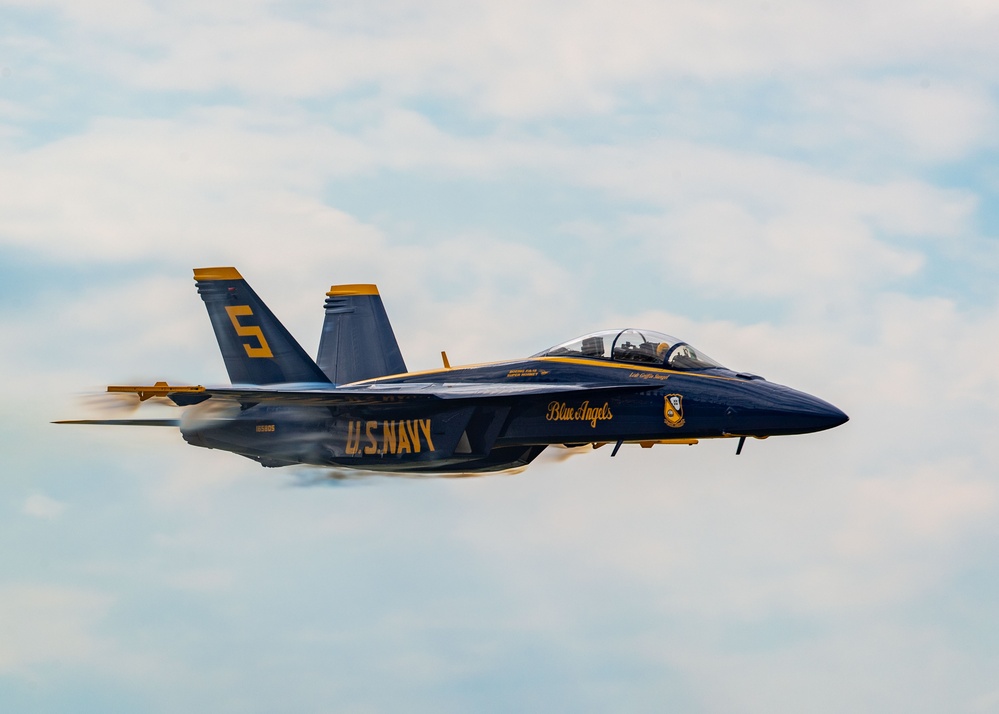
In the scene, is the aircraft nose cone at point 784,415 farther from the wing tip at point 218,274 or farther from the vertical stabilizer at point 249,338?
the wing tip at point 218,274

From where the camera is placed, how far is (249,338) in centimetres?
3038

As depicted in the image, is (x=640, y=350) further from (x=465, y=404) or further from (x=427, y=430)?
(x=427, y=430)

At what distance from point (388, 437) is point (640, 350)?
19.1ft

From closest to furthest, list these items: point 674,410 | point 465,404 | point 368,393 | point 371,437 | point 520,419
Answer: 1. point 674,410
2. point 520,419
3. point 465,404
4. point 368,393
5. point 371,437

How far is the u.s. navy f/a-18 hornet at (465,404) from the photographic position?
991 inches

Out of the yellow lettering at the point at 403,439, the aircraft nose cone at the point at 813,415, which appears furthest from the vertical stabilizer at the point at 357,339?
the aircraft nose cone at the point at 813,415

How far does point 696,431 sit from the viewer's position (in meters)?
25.2

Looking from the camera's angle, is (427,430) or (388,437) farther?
(388,437)

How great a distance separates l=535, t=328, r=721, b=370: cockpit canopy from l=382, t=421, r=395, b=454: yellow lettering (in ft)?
12.9

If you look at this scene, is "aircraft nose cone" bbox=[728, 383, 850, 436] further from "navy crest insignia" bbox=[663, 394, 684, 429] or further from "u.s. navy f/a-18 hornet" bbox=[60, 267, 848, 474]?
"navy crest insignia" bbox=[663, 394, 684, 429]

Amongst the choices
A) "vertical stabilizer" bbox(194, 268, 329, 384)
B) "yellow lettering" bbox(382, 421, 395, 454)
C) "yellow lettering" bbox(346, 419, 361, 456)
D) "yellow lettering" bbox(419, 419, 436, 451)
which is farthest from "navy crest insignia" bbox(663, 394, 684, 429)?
"vertical stabilizer" bbox(194, 268, 329, 384)

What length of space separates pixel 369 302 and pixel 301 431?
7.20m

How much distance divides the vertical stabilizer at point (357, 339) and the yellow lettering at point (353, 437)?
218 inches

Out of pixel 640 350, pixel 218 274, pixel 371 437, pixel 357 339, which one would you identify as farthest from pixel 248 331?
pixel 640 350
